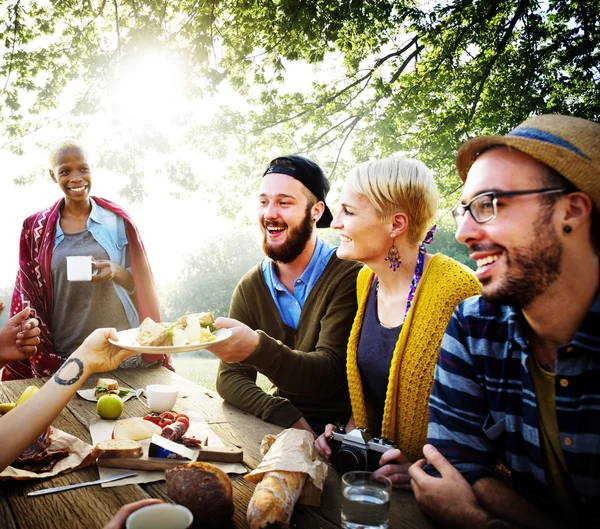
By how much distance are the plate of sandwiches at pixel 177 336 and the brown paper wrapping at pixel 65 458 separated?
0.39 m

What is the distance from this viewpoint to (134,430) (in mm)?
1969

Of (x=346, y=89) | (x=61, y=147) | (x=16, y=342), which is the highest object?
(x=346, y=89)

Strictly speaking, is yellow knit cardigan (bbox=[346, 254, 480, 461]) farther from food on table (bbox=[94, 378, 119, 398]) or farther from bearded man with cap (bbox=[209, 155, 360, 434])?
food on table (bbox=[94, 378, 119, 398])

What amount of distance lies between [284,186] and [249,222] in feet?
25.6

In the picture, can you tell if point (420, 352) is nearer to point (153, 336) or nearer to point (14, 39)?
point (153, 336)

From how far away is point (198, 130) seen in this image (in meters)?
9.54

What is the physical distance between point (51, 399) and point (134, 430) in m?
0.35

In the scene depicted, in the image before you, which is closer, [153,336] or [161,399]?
[153,336]

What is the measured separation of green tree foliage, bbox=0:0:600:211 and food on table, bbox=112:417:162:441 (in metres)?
5.94

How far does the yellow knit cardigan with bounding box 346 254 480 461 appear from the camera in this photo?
2387mm

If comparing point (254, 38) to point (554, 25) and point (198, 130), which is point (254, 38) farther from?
point (554, 25)

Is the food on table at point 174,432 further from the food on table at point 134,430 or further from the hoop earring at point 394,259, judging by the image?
the hoop earring at point 394,259

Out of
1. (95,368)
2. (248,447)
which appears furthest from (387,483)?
(95,368)

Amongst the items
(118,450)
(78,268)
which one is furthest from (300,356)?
(78,268)
